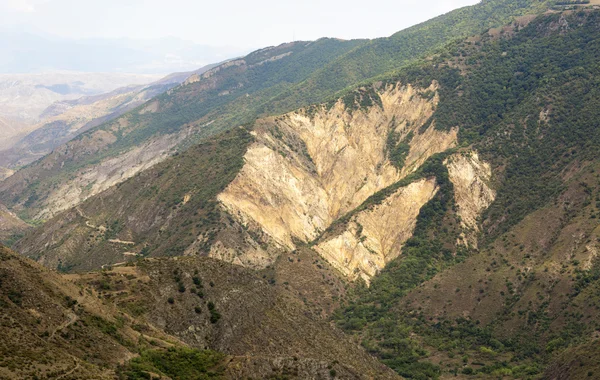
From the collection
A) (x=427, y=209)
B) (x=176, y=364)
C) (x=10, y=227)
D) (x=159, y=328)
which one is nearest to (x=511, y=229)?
(x=427, y=209)

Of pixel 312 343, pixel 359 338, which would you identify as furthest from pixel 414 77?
pixel 312 343

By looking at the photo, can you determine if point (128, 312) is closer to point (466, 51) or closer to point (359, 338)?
point (359, 338)

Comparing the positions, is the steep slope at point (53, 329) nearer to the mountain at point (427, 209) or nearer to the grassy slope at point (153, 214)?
the mountain at point (427, 209)

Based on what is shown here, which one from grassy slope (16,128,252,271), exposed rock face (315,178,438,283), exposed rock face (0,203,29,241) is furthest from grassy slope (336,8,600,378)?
exposed rock face (0,203,29,241)

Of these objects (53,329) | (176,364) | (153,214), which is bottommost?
(153,214)

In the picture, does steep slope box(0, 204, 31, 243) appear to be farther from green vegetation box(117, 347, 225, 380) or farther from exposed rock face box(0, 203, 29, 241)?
green vegetation box(117, 347, 225, 380)

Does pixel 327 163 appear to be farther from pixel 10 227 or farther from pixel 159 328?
pixel 159 328
